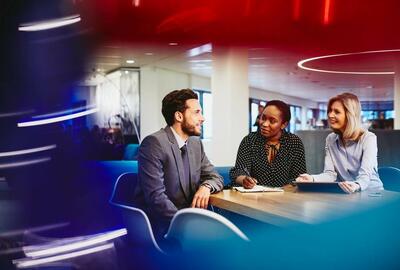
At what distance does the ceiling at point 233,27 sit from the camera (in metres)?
3.63

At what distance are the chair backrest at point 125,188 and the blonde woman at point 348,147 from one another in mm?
1015

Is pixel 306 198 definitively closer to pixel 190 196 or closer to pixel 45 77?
pixel 190 196

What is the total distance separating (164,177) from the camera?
1.95 metres

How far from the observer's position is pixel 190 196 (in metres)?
2.03

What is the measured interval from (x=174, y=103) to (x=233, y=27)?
8.22 ft

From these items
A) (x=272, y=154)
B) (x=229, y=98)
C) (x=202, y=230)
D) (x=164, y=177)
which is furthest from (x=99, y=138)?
(x=202, y=230)

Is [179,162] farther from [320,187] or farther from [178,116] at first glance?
[320,187]

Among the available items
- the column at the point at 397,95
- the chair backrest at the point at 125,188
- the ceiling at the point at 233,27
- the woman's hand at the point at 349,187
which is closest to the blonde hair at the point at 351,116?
the woman's hand at the point at 349,187

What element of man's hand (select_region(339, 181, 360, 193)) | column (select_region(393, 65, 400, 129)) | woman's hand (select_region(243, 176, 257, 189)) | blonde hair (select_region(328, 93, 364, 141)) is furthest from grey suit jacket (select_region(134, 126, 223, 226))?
column (select_region(393, 65, 400, 129))

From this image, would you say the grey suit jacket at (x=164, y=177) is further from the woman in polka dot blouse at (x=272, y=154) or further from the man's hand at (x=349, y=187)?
the man's hand at (x=349, y=187)

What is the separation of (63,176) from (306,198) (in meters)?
2.68

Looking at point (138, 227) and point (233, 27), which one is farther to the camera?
point (233, 27)

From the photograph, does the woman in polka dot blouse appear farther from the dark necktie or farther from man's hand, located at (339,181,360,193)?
man's hand, located at (339,181,360,193)

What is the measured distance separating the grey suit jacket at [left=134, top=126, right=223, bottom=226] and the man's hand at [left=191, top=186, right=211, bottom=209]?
0.09 m
